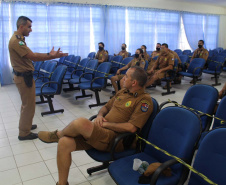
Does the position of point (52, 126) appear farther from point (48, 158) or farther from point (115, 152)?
point (115, 152)

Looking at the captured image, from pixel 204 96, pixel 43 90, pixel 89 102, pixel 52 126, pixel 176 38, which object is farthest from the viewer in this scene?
pixel 176 38

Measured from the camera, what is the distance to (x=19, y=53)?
2701 mm

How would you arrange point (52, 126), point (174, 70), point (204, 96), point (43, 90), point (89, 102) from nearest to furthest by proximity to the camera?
point (204, 96)
point (52, 126)
point (43, 90)
point (89, 102)
point (174, 70)

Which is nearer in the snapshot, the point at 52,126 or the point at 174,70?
the point at 52,126

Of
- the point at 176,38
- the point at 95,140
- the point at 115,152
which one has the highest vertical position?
the point at 176,38

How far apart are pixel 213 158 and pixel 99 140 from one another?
35.1 inches

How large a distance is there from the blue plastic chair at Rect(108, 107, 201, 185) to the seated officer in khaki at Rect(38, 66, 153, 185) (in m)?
0.17

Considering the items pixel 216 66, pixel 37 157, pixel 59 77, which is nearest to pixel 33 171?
pixel 37 157

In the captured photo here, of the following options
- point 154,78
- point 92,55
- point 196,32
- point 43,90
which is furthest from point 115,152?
point 196,32

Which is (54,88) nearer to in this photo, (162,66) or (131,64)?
(131,64)

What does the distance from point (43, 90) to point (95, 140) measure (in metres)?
2.38

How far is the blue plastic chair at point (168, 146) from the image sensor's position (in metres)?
1.46

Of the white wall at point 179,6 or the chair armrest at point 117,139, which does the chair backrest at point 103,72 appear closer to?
the chair armrest at point 117,139

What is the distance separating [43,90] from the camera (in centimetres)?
387
